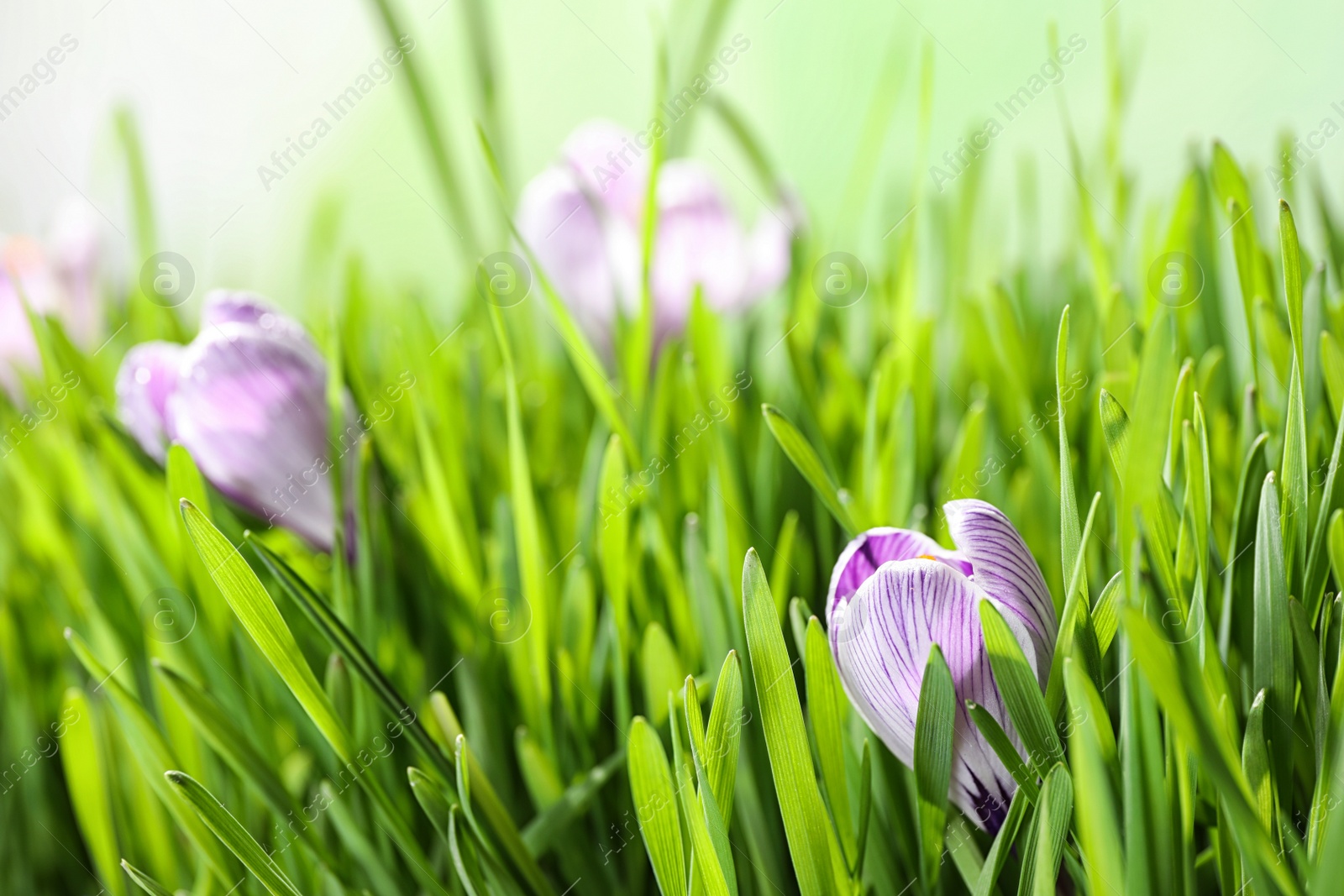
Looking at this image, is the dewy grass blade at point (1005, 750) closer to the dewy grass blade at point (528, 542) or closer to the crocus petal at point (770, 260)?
the dewy grass blade at point (528, 542)

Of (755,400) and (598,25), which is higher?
(598,25)

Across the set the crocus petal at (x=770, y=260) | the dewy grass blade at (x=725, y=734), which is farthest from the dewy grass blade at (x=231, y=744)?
the crocus petal at (x=770, y=260)

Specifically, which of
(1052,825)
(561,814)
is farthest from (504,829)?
(1052,825)

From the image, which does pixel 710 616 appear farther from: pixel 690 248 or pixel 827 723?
pixel 690 248

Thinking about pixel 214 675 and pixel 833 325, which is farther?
pixel 833 325

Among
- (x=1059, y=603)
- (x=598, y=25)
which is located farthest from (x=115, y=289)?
(x=598, y=25)

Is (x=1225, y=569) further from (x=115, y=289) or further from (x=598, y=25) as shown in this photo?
(x=598, y=25)

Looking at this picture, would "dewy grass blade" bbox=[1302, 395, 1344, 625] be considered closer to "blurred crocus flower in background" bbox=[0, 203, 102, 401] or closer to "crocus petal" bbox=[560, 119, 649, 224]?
"crocus petal" bbox=[560, 119, 649, 224]
